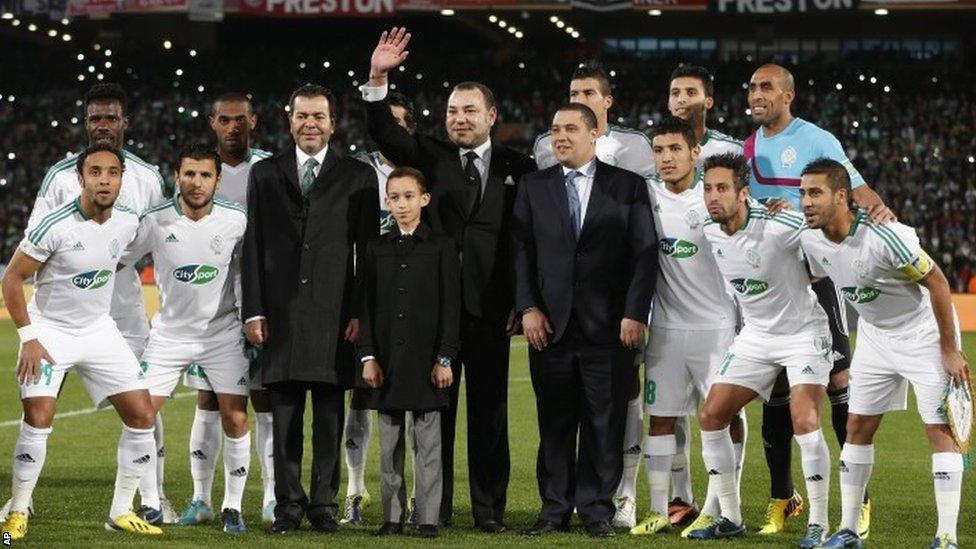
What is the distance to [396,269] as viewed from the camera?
8.12m

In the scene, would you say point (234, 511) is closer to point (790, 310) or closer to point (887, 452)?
point (790, 310)

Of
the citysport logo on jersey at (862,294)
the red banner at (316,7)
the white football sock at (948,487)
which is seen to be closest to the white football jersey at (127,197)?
the citysport logo on jersey at (862,294)

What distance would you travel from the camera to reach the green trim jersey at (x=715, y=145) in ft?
29.3

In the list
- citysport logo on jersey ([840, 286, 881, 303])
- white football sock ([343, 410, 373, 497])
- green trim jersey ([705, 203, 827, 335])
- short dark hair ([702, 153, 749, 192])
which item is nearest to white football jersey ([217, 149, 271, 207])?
white football sock ([343, 410, 373, 497])

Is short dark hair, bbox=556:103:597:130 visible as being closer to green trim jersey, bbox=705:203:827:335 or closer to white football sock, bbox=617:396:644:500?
green trim jersey, bbox=705:203:827:335

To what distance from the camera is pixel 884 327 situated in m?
7.71

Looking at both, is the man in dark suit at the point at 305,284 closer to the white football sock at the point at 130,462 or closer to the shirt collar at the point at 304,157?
the shirt collar at the point at 304,157

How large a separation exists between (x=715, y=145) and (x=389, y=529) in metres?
2.86

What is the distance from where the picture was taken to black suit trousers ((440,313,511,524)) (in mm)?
8344

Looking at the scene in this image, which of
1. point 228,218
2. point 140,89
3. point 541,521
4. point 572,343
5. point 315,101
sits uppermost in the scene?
point 140,89

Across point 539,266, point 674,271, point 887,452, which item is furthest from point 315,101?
point 887,452

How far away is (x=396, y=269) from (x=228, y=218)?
1.00 meters

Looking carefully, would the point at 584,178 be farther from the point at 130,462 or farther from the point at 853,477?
the point at 130,462

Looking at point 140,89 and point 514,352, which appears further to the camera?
point 140,89
